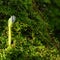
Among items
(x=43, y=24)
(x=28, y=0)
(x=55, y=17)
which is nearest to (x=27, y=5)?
(x=28, y=0)

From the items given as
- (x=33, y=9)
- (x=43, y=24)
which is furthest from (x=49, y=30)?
(x=33, y=9)

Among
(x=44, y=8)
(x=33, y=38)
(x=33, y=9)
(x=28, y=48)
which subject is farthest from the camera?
(x=44, y=8)

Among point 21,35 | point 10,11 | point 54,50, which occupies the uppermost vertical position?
point 10,11

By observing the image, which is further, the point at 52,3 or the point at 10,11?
the point at 52,3

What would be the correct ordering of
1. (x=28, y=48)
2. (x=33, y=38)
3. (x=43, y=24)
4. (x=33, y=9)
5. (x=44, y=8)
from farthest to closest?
1. (x=44, y=8)
2. (x=33, y=9)
3. (x=43, y=24)
4. (x=33, y=38)
5. (x=28, y=48)

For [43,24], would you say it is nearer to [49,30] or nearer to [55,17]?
[49,30]

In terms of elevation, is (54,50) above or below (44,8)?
below
